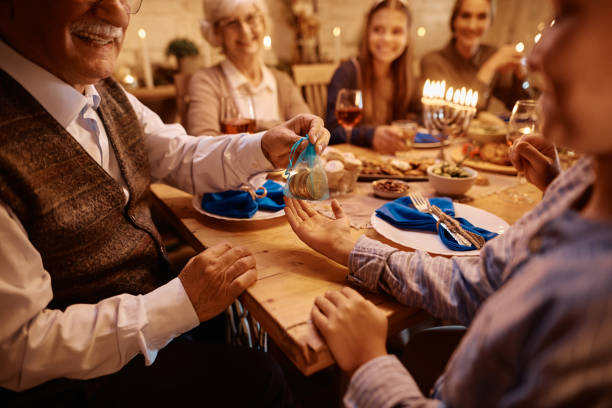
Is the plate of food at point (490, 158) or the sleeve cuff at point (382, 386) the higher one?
the plate of food at point (490, 158)

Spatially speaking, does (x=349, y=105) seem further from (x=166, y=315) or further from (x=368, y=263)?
(x=166, y=315)

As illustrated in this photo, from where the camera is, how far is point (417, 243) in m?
0.92

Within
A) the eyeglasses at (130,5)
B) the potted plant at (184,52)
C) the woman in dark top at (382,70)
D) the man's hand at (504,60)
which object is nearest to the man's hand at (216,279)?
the eyeglasses at (130,5)

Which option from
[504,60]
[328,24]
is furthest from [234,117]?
[328,24]

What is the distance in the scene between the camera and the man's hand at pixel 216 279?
804mm

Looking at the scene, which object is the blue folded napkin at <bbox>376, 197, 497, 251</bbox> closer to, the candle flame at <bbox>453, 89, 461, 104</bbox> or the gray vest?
the candle flame at <bbox>453, 89, 461, 104</bbox>

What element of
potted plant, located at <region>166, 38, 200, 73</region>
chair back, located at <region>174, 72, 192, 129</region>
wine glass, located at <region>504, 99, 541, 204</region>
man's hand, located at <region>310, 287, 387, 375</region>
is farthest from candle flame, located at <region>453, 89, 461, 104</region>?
potted plant, located at <region>166, 38, 200, 73</region>

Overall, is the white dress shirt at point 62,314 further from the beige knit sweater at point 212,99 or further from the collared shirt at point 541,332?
the beige knit sweater at point 212,99

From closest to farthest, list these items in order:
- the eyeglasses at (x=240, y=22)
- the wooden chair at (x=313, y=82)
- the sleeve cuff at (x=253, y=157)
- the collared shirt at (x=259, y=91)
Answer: the sleeve cuff at (x=253, y=157) < the eyeglasses at (x=240, y=22) < the collared shirt at (x=259, y=91) < the wooden chair at (x=313, y=82)

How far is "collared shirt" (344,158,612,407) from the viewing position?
1.17 feet

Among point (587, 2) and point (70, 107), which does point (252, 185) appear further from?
point (587, 2)

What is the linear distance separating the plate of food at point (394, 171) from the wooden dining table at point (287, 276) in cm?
26

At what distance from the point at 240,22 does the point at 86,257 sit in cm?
170

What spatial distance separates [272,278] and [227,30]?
6.03 feet
